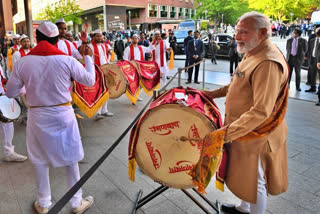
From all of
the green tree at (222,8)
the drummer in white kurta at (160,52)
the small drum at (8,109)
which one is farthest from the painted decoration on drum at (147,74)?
the green tree at (222,8)

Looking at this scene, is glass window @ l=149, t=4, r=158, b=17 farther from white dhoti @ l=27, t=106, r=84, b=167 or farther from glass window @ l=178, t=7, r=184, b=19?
white dhoti @ l=27, t=106, r=84, b=167

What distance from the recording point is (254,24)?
6.81 feet

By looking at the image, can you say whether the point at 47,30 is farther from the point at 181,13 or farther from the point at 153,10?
the point at 181,13

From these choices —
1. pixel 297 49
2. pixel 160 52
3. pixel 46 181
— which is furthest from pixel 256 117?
pixel 160 52

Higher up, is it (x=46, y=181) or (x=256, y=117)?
(x=256, y=117)

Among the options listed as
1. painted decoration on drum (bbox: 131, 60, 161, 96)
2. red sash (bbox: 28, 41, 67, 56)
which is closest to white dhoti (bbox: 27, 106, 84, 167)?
red sash (bbox: 28, 41, 67, 56)

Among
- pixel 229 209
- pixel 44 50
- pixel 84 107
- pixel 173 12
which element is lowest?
pixel 229 209

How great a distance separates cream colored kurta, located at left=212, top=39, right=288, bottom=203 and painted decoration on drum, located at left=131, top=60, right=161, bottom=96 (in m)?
4.84

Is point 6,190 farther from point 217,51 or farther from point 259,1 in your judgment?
point 259,1

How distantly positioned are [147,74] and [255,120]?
5495mm

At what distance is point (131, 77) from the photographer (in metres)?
6.52

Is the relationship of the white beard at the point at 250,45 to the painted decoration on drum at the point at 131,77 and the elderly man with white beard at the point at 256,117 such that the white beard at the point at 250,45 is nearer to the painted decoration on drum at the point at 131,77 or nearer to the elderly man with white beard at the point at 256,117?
the elderly man with white beard at the point at 256,117

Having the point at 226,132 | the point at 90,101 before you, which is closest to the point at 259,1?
the point at 90,101

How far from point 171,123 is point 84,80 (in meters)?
1.12
